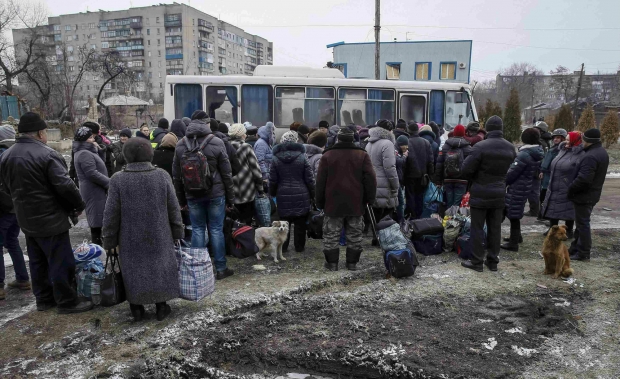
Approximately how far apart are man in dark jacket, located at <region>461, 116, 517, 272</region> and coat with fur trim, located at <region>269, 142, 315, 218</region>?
83.6 inches

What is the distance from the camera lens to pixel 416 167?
7.01m

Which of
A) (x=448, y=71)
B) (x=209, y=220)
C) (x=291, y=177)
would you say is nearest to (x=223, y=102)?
(x=291, y=177)

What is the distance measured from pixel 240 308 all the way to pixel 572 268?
4403mm

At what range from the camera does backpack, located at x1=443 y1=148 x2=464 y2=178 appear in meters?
6.68

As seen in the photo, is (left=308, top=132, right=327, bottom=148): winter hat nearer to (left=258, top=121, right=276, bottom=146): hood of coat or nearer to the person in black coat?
(left=258, top=121, right=276, bottom=146): hood of coat

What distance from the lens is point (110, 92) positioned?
69062 millimetres

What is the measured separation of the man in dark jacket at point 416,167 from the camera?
7035 mm

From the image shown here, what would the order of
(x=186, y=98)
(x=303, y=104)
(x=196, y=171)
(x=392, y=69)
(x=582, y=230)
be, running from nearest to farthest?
(x=196, y=171), (x=582, y=230), (x=186, y=98), (x=303, y=104), (x=392, y=69)

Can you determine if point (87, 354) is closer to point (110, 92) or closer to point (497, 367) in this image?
point (497, 367)

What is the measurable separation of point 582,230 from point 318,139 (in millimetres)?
4031

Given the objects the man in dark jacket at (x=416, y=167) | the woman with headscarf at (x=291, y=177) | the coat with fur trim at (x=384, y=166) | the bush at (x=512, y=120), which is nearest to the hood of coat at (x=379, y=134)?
the coat with fur trim at (x=384, y=166)

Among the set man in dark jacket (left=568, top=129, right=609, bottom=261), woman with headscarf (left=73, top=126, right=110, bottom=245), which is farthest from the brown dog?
woman with headscarf (left=73, top=126, right=110, bottom=245)

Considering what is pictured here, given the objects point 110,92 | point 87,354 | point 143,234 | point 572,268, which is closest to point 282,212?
point 143,234

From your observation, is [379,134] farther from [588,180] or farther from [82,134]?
[82,134]
